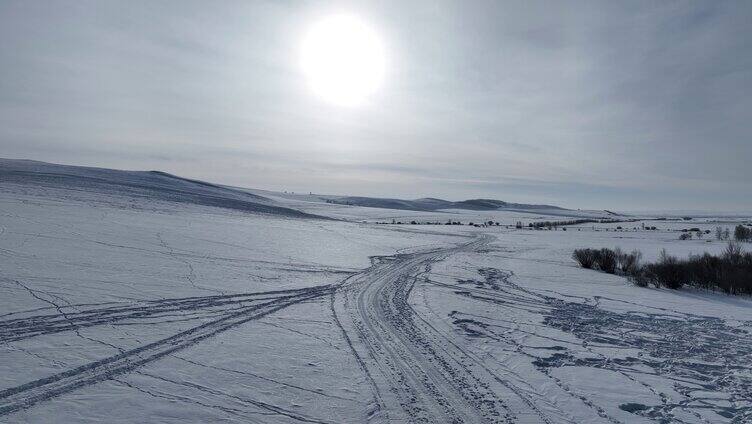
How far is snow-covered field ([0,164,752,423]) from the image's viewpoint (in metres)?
5.32

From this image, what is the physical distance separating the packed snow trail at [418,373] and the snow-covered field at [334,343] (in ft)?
0.10

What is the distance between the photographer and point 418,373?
6336 millimetres

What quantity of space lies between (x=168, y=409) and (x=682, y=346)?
868cm

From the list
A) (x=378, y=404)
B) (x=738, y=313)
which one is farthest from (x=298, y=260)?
(x=738, y=313)

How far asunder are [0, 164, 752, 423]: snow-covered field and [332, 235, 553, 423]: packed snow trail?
0.10ft

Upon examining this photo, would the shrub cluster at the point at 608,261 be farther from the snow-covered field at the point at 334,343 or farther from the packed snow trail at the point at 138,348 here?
the packed snow trail at the point at 138,348

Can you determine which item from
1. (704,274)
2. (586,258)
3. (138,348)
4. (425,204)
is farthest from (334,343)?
(425,204)

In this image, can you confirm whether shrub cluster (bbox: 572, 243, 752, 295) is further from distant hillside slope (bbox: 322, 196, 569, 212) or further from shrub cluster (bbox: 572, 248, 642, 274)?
distant hillside slope (bbox: 322, 196, 569, 212)

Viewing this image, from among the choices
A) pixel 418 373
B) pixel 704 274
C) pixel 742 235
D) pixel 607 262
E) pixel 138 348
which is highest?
Result: pixel 742 235

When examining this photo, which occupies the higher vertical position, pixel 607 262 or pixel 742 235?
pixel 742 235

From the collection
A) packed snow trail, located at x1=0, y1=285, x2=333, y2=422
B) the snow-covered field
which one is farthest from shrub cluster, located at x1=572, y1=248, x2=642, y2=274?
packed snow trail, located at x1=0, y1=285, x2=333, y2=422

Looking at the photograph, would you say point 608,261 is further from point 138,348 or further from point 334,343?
point 138,348

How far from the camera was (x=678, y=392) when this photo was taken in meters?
6.18

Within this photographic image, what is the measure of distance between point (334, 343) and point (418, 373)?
6.32 feet
